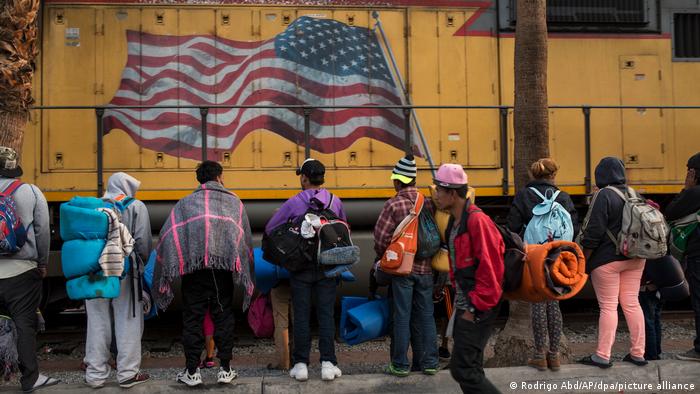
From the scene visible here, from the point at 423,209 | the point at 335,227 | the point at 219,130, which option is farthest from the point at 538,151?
the point at 219,130

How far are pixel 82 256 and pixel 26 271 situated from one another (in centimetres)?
48

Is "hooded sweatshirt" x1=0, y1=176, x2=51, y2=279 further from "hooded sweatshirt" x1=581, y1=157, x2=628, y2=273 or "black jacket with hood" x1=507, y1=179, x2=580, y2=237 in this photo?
"hooded sweatshirt" x1=581, y1=157, x2=628, y2=273

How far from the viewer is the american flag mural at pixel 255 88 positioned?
6.99 m

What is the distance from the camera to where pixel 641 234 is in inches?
175

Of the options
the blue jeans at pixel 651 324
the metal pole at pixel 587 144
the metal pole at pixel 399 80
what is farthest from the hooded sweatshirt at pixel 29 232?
the metal pole at pixel 587 144

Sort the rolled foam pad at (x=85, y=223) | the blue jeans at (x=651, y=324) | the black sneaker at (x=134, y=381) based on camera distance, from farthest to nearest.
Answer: the blue jeans at (x=651, y=324)
the black sneaker at (x=134, y=381)
the rolled foam pad at (x=85, y=223)

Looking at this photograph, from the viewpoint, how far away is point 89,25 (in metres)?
7.08

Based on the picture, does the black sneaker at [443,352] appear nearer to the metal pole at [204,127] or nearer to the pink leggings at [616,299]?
the pink leggings at [616,299]

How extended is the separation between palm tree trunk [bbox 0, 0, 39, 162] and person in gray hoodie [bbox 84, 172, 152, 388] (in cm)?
104

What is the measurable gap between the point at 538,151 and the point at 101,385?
399 centimetres

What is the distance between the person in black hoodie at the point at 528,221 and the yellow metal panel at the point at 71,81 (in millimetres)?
4763

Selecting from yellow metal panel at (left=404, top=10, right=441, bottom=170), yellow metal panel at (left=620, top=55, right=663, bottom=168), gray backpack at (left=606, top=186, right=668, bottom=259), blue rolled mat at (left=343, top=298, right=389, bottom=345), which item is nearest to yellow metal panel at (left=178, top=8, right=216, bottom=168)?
yellow metal panel at (left=404, top=10, right=441, bottom=170)

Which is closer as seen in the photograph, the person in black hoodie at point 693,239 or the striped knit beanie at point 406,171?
the striped knit beanie at point 406,171

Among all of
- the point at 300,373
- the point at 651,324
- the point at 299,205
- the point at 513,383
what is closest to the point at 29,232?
the point at 299,205
